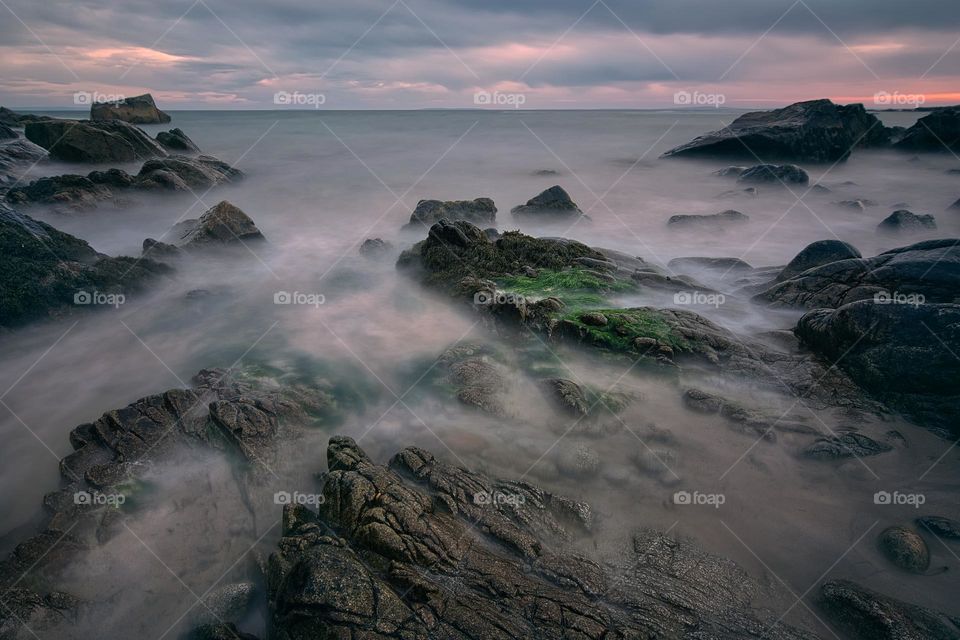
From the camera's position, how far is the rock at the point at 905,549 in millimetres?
5031

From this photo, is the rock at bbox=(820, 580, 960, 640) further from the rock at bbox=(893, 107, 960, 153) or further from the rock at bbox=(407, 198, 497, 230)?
the rock at bbox=(893, 107, 960, 153)

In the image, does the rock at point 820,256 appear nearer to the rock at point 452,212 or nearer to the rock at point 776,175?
the rock at point 452,212

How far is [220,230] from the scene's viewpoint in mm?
14977

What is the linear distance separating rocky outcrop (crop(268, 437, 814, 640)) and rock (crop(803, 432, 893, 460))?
2517mm

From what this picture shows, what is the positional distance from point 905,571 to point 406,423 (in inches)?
247

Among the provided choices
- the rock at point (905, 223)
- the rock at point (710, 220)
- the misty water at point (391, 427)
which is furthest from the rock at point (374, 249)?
the rock at point (905, 223)

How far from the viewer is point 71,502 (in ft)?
19.1

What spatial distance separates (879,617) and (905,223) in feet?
63.4

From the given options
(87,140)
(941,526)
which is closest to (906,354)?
(941,526)

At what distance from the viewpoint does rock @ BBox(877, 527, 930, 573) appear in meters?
5.03

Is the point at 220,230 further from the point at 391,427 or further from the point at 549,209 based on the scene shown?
the point at 549,209

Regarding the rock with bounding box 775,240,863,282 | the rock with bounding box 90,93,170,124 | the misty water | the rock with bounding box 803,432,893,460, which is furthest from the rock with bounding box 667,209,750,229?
the rock with bounding box 90,93,170,124

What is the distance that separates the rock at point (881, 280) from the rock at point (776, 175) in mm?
19508

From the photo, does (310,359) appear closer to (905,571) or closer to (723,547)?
(723,547)
